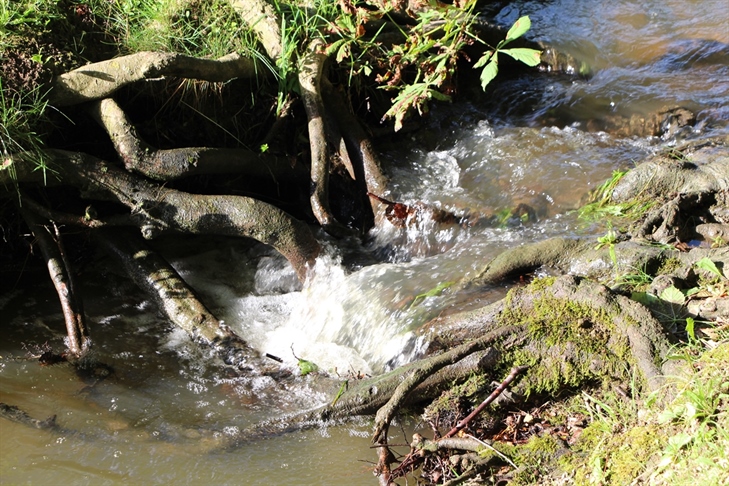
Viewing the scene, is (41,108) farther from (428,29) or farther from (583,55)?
(583,55)

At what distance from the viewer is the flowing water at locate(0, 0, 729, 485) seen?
3.35m

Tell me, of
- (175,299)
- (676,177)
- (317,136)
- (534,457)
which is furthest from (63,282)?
(676,177)

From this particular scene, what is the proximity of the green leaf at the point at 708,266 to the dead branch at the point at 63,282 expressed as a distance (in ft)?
12.1

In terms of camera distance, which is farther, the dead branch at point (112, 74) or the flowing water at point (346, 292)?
the dead branch at point (112, 74)

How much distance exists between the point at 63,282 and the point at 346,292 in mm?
1901

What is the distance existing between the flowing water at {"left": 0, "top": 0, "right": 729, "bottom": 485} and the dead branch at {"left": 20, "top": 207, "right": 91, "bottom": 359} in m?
0.18

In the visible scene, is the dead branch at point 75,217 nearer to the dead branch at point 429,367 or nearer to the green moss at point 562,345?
the dead branch at point 429,367

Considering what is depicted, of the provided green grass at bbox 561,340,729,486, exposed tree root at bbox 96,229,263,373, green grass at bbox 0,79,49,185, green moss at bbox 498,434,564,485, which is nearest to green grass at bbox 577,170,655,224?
green grass at bbox 561,340,729,486

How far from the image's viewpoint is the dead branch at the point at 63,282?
414 centimetres

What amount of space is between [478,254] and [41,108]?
3.12 m

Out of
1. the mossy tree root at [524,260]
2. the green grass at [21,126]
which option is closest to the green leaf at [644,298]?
the mossy tree root at [524,260]

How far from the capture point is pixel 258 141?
17.3 ft

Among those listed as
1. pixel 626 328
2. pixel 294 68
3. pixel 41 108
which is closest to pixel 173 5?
pixel 294 68

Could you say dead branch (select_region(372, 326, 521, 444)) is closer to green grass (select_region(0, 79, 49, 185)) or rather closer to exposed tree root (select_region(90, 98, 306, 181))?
exposed tree root (select_region(90, 98, 306, 181))
